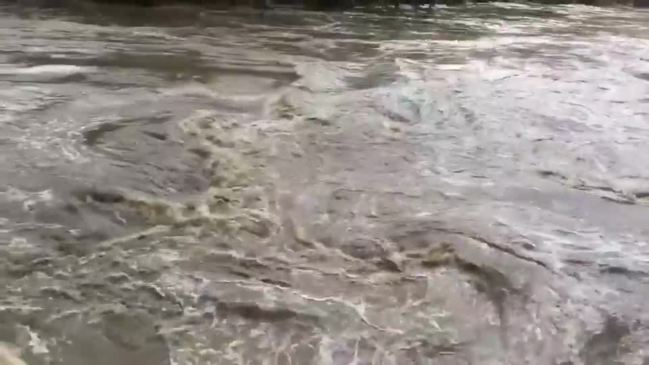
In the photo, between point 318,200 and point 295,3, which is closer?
point 318,200

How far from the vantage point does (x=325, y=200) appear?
1.49 metres

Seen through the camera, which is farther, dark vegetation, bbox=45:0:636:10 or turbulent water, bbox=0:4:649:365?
dark vegetation, bbox=45:0:636:10

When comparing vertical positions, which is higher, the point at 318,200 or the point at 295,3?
the point at 295,3

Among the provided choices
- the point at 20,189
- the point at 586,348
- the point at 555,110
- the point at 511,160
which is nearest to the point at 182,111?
the point at 20,189

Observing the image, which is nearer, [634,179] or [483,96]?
[634,179]

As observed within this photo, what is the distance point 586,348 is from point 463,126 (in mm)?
823

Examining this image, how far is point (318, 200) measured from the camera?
1.49 m

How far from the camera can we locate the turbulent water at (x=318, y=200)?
1.13m

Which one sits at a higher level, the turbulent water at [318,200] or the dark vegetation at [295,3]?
the dark vegetation at [295,3]

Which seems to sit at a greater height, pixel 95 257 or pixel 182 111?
pixel 182 111

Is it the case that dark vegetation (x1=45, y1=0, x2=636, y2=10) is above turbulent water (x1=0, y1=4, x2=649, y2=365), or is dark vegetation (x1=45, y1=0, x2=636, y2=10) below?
above

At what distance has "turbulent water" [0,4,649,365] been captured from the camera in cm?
113

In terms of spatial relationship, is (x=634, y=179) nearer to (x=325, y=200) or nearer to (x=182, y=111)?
(x=325, y=200)

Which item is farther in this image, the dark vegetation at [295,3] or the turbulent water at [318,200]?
the dark vegetation at [295,3]
